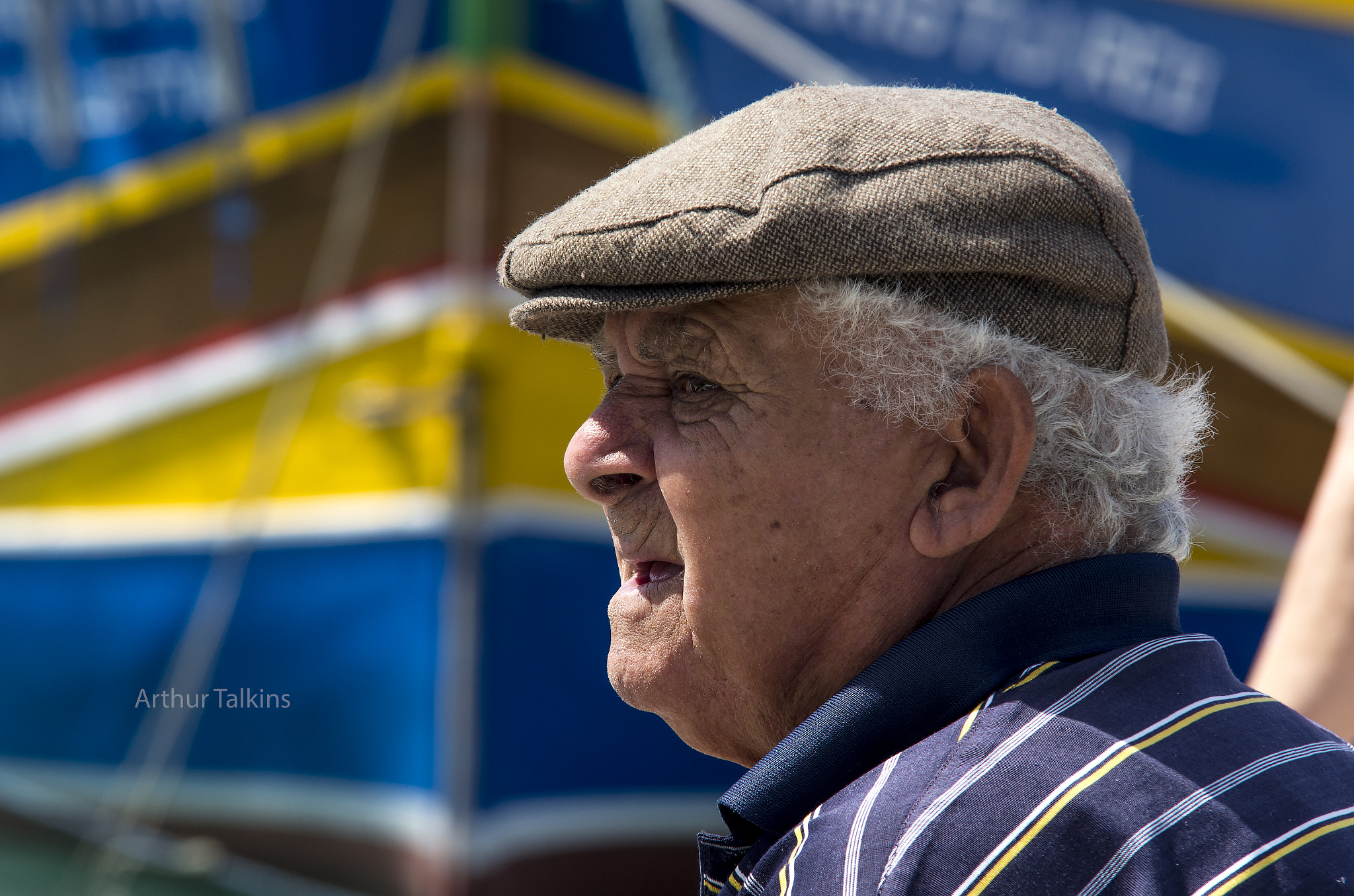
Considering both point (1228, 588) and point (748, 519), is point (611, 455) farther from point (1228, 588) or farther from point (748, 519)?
point (1228, 588)

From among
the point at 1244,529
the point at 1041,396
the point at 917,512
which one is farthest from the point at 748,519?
the point at 1244,529

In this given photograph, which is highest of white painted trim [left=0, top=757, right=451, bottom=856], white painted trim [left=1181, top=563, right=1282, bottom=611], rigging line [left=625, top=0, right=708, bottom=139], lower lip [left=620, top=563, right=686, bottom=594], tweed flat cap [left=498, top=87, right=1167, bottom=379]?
rigging line [left=625, top=0, right=708, bottom=139]

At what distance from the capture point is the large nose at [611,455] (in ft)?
4.23

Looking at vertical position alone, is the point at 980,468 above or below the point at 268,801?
above

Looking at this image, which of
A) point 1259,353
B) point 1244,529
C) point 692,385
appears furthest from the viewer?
point 1244,529

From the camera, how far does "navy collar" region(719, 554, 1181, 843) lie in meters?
1.03

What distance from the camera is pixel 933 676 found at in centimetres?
104

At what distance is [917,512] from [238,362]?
8.56 feet

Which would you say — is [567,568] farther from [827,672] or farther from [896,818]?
[896,818]

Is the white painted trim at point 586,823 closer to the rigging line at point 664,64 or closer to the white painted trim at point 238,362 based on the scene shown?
the white painted trim at point 238,362

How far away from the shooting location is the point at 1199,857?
886 millimetres

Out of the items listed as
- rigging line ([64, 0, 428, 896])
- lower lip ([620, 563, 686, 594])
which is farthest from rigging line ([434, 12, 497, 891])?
lower lip ([620, 563, 686, 594])

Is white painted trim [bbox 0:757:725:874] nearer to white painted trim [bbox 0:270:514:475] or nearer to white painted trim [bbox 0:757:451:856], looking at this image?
white painted trim [bbox 0:757:451:856]

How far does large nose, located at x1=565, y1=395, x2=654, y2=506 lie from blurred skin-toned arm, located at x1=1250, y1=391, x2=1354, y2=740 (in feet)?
2.90
